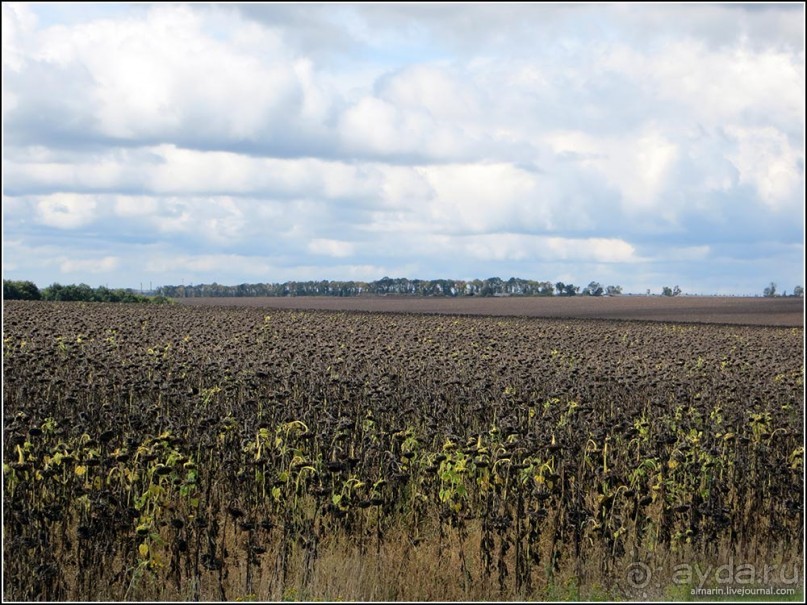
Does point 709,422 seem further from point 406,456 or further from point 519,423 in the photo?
point 406,456

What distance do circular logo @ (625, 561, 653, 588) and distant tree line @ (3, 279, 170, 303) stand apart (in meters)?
64.1

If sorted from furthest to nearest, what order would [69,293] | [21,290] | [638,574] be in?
[69,293], [21,290], [638,574]

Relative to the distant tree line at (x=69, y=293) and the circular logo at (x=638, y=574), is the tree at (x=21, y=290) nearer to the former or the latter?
the distant tree line at (x=69, y=293)

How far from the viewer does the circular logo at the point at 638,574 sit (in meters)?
8.92

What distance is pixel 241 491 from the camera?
10203mm

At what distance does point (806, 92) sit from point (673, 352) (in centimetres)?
2106

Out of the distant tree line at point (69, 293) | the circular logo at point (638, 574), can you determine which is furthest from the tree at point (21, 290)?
the circular logo at point (638, 574)

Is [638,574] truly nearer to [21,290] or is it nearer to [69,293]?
[21,290]

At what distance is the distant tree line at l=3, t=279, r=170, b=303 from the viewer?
227ft

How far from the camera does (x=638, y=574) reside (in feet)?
30.0

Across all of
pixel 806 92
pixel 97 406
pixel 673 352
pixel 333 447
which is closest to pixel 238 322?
pixel 673 352

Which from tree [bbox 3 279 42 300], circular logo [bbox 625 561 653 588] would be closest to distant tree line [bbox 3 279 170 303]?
tree [bbox 3 279 42 300]

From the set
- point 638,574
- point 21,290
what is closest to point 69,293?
point 21,290

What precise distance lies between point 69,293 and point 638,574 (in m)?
71.2
